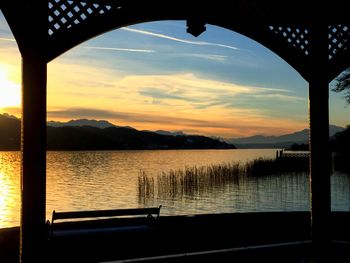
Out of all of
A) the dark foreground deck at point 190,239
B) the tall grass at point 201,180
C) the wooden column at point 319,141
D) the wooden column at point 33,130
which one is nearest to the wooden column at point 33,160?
the wooden column at point 33,130

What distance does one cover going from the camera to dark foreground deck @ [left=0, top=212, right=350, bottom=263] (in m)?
6.98

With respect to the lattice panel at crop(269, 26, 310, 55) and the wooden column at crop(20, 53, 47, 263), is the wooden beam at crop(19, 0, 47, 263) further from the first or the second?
the lattice panel at crop(269, 26, 310, 55)

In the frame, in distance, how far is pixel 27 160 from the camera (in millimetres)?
5363

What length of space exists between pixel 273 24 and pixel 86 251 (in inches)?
198

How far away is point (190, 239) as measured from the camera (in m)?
8.88

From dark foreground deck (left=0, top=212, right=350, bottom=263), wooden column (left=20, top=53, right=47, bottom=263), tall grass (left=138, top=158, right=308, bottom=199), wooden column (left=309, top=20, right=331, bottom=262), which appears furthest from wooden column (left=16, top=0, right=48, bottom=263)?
tall grass (left=138, top=158, right=308, bottom=199)

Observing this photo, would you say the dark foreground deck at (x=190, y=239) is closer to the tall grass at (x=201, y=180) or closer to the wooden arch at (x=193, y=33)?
the wooden arch at (x=193, y=33)

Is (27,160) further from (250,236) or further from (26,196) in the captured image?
(250,236)

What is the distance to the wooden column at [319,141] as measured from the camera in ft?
22.1

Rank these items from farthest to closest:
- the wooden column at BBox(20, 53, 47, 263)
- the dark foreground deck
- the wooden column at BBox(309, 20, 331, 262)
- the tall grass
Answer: the tall grass < the dark foreground deck < the wooden column at BBox(309, 20, 331, 262) < the wooden column at BBox(20, 53, 47, 263)

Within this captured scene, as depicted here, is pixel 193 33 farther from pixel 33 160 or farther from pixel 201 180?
pixel 201 180

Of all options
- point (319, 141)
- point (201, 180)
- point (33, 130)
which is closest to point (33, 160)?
point (33, 130)

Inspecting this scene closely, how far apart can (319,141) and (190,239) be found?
3.48 metres

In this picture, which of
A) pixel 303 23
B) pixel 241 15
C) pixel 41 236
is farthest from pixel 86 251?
pixel 303 23
